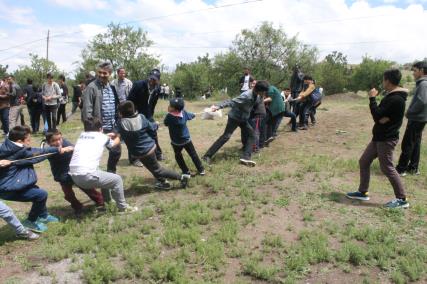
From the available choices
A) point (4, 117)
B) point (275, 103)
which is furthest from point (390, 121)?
point (4, 117)

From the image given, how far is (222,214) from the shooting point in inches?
203

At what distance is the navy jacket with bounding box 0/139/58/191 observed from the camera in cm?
458

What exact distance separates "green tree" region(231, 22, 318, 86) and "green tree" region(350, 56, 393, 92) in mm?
13484

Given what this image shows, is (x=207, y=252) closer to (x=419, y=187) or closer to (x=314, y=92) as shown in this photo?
(x=419, y=187)

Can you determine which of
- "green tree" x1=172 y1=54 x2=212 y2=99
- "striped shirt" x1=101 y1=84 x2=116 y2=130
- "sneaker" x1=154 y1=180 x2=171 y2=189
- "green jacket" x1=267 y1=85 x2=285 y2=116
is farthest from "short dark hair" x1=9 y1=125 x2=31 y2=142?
"green tree" x1=172 y1=54 x2=212 y2=99

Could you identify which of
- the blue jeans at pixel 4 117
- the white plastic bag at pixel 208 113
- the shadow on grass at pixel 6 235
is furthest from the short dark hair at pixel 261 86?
the blue jeans at pixel 4 117

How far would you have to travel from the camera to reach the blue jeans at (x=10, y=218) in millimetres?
4391

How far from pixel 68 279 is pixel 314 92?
8572 mm

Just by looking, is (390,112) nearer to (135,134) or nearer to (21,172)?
(135,134)

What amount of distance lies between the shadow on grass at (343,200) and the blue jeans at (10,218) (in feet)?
13.1

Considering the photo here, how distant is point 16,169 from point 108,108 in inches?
80.9

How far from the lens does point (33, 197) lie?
4770 millimetres

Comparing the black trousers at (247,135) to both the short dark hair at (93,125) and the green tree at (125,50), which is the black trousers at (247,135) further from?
the green tree at (125,50)

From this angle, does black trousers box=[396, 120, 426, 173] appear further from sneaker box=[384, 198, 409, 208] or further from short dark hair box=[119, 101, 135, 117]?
short dark hair box=[119, 101, 135, 117]
